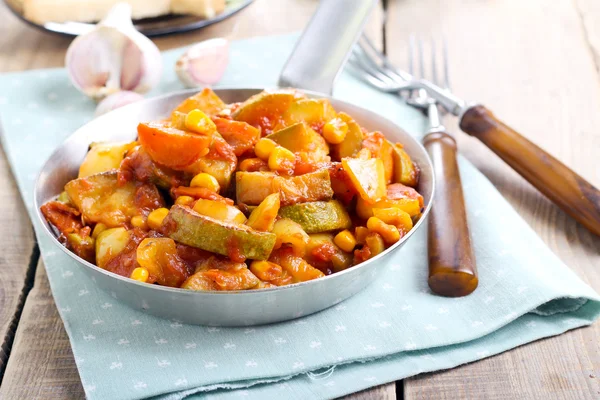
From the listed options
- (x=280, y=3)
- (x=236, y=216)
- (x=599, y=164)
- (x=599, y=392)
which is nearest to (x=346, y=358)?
(x=236, y=216)

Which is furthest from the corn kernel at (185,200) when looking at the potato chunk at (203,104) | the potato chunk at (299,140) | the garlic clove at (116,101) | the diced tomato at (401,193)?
the garlic clove at (116,101)

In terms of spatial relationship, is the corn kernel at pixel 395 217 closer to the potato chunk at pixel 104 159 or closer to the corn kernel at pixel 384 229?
the corn kernel at pixel 384 229

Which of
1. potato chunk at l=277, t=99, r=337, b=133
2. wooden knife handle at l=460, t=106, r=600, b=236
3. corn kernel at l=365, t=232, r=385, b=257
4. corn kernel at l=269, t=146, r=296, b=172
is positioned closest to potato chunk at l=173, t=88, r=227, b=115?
potato chunk at l=277, t=99, r=337, b=133

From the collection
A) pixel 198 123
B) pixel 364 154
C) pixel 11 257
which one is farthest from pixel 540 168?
pixel 11 257

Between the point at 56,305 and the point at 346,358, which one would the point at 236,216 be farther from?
the point at 56,305

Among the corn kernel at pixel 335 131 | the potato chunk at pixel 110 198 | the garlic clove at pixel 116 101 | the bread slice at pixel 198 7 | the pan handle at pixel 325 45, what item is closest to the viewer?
the potato chunk at pixel 110 198
